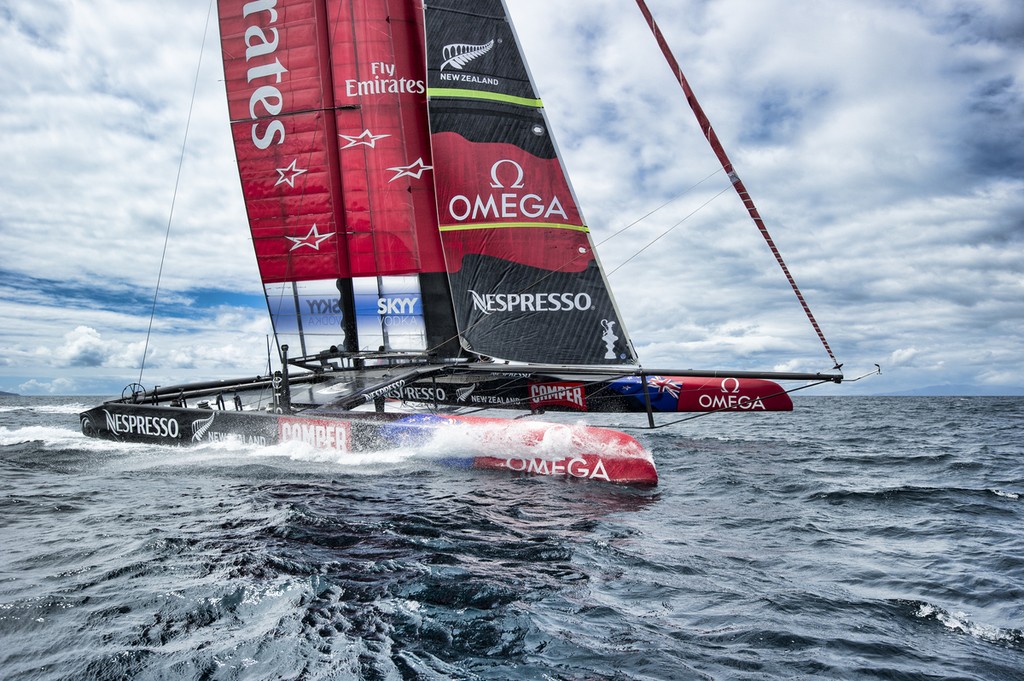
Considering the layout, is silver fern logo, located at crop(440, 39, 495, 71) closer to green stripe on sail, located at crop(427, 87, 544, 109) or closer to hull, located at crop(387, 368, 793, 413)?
green stripe on sail, located at crop(427, 87, 544, 109)

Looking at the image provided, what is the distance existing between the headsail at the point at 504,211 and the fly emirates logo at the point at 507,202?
2 centimetres

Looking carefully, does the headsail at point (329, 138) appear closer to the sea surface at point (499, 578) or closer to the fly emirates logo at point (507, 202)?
the fly emirates logo at point (507, 202)

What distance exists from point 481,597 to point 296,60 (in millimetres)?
10751

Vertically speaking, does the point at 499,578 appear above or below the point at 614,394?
below

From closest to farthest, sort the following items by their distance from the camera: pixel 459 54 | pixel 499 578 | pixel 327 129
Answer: pixel 499 578 → pixel 459 54 → pixel 327 129

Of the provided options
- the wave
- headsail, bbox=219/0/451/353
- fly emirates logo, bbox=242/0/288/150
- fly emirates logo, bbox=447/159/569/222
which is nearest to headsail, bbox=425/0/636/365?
fly emirates logo, bbox=447/159/569/222

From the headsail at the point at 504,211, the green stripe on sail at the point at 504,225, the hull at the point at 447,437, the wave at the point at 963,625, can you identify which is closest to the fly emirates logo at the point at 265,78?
the headsail at the point at 504,211

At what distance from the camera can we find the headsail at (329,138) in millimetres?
11836

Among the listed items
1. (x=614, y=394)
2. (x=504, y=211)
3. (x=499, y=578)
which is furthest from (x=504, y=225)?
(x=499, y=578)

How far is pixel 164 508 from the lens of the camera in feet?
21.5

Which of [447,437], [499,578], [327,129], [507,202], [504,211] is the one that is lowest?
[499,578]

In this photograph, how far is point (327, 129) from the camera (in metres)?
11.8

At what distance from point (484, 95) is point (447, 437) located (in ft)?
18.0

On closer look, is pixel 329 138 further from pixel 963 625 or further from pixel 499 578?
pixel 963 625
